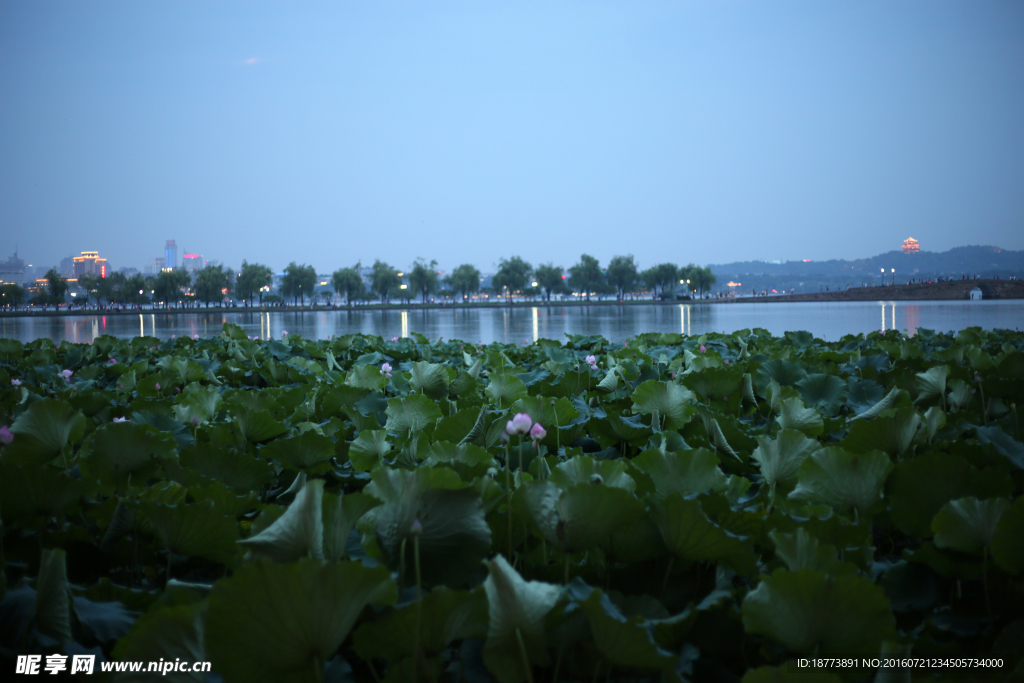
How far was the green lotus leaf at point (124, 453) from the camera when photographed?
4.70 ft

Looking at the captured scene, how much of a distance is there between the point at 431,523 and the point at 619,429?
1.10 meters

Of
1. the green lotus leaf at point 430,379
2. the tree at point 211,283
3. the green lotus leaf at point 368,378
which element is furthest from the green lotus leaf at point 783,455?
the tree at point 211,283

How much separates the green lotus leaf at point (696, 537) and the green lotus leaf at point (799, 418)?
0.98 meters

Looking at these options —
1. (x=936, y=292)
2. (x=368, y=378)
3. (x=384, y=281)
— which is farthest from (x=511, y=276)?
(x=368, y=378)

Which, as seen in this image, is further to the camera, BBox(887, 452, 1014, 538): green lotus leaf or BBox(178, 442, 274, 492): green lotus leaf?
BBox(178, 442, 274, 492): green lotus leaf

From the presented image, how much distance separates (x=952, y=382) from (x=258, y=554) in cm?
263

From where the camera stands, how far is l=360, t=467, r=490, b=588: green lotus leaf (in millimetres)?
865

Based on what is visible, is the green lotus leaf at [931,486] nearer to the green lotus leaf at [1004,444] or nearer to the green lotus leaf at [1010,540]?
the green lotus leaf at [1010,540]

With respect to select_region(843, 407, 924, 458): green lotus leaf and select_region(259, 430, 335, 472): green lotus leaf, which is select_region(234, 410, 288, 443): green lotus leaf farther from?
select_region(843, 407, 924, 458): green lotus leaf

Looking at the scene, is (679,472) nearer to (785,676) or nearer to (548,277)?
(785,676)

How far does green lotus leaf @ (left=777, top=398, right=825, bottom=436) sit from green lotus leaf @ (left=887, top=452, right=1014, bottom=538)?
2.04ft

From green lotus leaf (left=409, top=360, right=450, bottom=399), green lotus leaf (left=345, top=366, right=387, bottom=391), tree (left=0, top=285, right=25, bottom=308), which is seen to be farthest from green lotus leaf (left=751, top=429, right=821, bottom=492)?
tree (left=0, top=285, right=25, bottom=308)

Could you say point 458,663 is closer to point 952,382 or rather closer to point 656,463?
point 656,463

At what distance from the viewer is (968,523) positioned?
3.05ft
